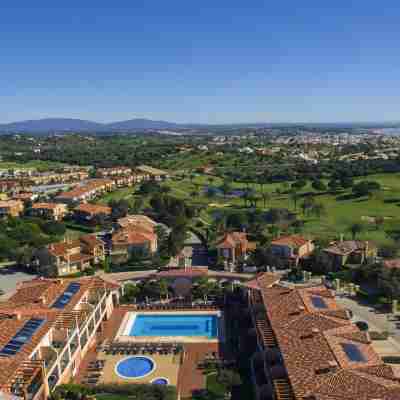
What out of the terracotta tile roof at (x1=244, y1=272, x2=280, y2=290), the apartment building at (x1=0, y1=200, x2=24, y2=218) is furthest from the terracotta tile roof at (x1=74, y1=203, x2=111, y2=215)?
the terracotta tile roof at (x1=244, y1=272, x2=280, y2=290)

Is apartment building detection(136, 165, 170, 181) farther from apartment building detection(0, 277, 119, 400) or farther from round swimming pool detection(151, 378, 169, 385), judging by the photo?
round swimming pool detection(151, 378, 169, 385)

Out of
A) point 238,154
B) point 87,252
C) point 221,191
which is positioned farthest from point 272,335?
point 238,154

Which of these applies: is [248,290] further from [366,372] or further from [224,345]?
[366,372]

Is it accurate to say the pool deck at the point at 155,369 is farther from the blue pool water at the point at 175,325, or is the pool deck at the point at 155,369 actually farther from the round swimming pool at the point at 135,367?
the blue pool water at the point at 175,325

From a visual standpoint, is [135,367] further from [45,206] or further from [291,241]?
[45,206]

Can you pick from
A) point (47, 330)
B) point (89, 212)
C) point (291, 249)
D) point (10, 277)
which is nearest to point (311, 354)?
point (47, 330)
